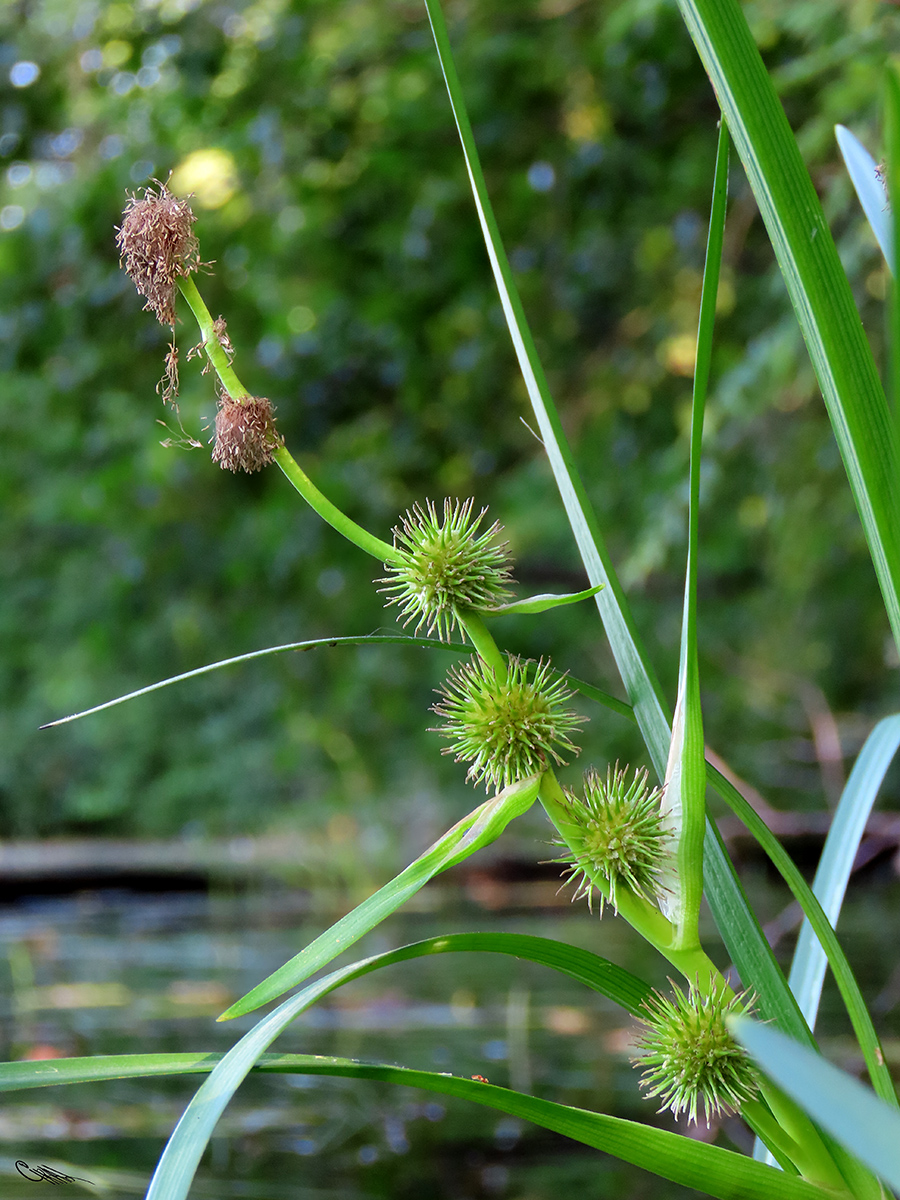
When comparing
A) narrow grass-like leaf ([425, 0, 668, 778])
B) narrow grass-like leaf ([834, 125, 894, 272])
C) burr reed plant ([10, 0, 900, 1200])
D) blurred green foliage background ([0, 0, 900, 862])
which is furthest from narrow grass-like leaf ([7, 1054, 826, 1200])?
blurred green foliage background ([0, 0, 900, 862])

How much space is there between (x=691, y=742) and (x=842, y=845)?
15 cm

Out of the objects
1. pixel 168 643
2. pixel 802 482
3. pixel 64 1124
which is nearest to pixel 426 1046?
pixel 64 1124

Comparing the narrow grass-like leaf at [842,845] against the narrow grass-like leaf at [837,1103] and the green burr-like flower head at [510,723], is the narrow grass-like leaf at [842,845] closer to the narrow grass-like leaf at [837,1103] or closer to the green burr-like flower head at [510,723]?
the green burr-like flower head at [510,723]

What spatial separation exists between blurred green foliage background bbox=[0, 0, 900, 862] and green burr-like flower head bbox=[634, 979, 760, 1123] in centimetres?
99

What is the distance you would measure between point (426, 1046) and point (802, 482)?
1329 millimetres

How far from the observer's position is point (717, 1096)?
0.98 feet

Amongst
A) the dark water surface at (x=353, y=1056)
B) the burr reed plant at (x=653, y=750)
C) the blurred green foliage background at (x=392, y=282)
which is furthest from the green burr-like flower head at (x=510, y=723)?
the blurred green foliage background at (x=392, y=282)

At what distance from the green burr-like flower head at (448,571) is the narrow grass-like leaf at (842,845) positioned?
0.52ft

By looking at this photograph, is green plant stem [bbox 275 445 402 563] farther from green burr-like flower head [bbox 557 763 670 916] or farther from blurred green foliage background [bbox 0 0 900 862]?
blurred green foliage background [bbox 0 0 900 862]

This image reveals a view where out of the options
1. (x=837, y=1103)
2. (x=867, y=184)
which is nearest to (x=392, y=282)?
(x=867, y=184)

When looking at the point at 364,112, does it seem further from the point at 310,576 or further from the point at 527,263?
the point at 310,576

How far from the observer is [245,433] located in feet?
1.00
